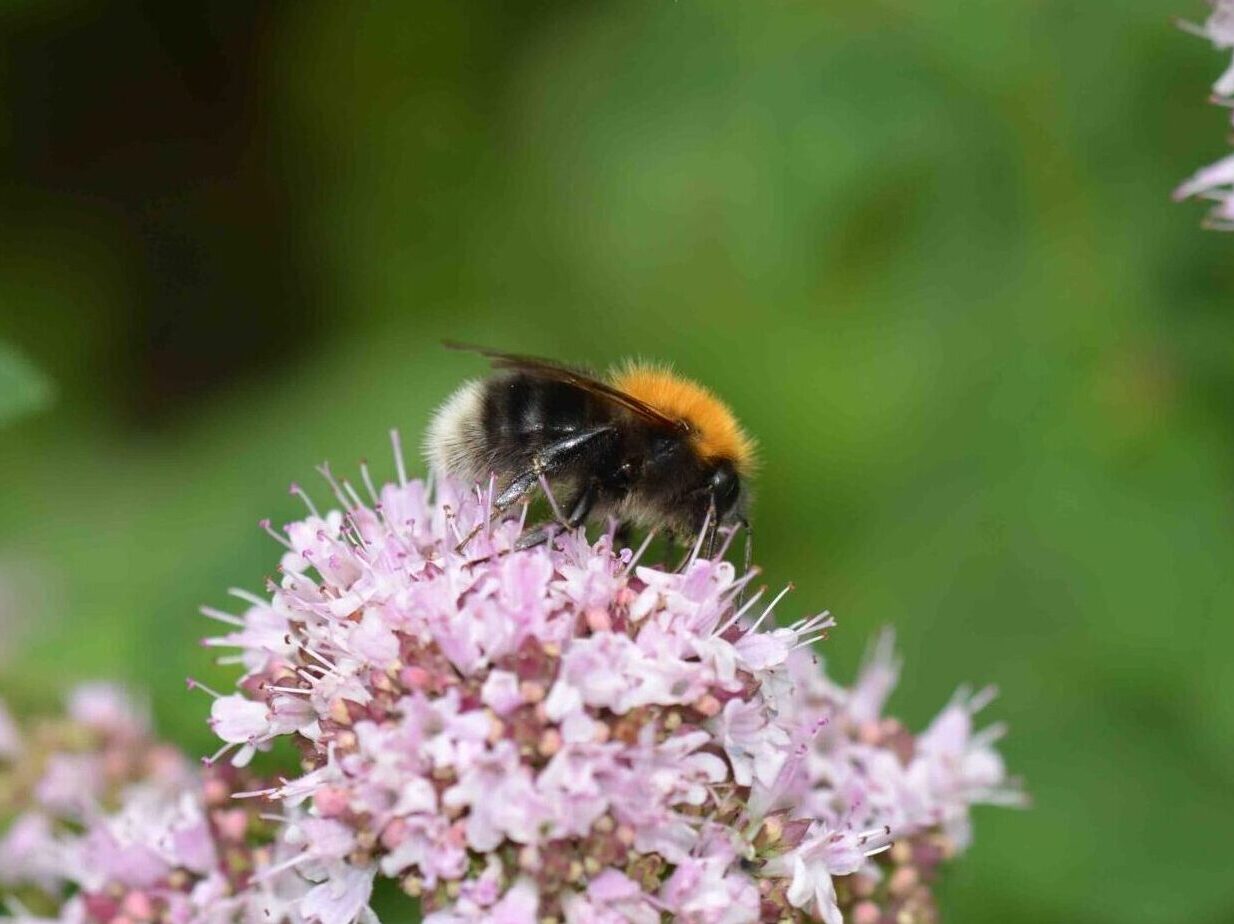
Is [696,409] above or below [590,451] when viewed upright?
above

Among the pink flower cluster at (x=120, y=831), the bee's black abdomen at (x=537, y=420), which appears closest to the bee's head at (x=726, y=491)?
the bee's black abdomen at (x=537, y=420)

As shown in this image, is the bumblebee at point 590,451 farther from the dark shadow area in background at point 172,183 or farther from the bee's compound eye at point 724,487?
the dark shadow area in background at point 172,183

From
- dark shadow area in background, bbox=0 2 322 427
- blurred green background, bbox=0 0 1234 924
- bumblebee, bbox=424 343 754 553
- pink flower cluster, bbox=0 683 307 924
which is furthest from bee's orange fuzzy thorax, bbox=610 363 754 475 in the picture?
dark shadow area in background, bbox=0 2 322 427

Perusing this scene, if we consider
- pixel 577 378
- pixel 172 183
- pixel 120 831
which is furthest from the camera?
pixel 172 183

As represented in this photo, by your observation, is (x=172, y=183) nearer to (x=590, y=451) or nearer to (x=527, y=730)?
(x=590, y=451)

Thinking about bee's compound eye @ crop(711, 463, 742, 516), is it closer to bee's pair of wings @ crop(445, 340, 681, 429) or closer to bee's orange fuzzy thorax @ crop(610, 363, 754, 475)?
bee's orange fuzzy thorax @ crop(610, 363, 754, 475)

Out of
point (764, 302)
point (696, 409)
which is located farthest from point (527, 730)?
point (764, 302)

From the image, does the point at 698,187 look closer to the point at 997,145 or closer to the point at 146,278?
the point at 997,145

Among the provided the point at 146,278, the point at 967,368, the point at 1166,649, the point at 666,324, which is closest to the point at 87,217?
the point at 146,278
